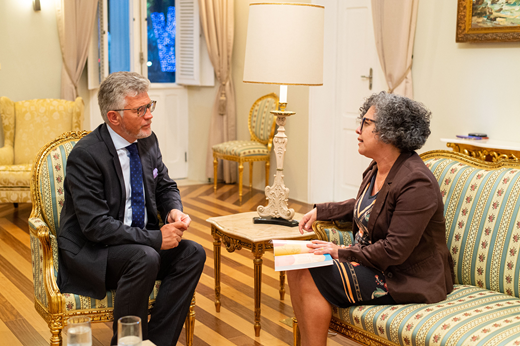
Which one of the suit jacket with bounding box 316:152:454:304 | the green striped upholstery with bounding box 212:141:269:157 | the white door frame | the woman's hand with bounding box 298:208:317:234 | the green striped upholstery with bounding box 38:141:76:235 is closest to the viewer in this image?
the suit jacket with bounding box 316:152:454:304

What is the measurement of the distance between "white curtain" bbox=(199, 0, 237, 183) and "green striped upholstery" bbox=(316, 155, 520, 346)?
177 inches

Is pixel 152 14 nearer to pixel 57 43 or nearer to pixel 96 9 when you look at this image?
pixel 96 9

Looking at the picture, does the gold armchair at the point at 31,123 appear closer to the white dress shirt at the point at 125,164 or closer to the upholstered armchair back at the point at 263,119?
the upholstered armchair back at the point at 263,119

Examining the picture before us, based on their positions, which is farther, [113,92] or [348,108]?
[348,108]

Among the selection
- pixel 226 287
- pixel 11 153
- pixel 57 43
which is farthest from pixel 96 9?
pixel 226 287

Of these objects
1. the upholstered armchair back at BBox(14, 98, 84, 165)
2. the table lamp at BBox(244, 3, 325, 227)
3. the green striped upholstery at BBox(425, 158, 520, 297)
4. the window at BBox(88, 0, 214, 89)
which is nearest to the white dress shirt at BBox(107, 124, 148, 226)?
the table lamp at BBox(244, 3, 325, 227)

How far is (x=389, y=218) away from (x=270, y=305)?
1.33m

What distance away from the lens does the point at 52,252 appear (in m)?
2.37

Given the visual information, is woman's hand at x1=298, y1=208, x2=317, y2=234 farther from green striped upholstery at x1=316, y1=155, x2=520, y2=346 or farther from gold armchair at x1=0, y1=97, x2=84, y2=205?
gold armchair at x1=0, y1=97, x2=84, y2=205

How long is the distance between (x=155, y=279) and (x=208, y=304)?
1.07 metres

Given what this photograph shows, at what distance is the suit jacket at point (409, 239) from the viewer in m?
2.14

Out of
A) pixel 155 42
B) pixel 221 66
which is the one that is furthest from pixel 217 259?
pixel 155 42

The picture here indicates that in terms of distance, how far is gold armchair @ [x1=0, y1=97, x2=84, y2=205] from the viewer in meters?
5.55

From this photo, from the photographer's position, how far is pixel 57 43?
20.3 feet
